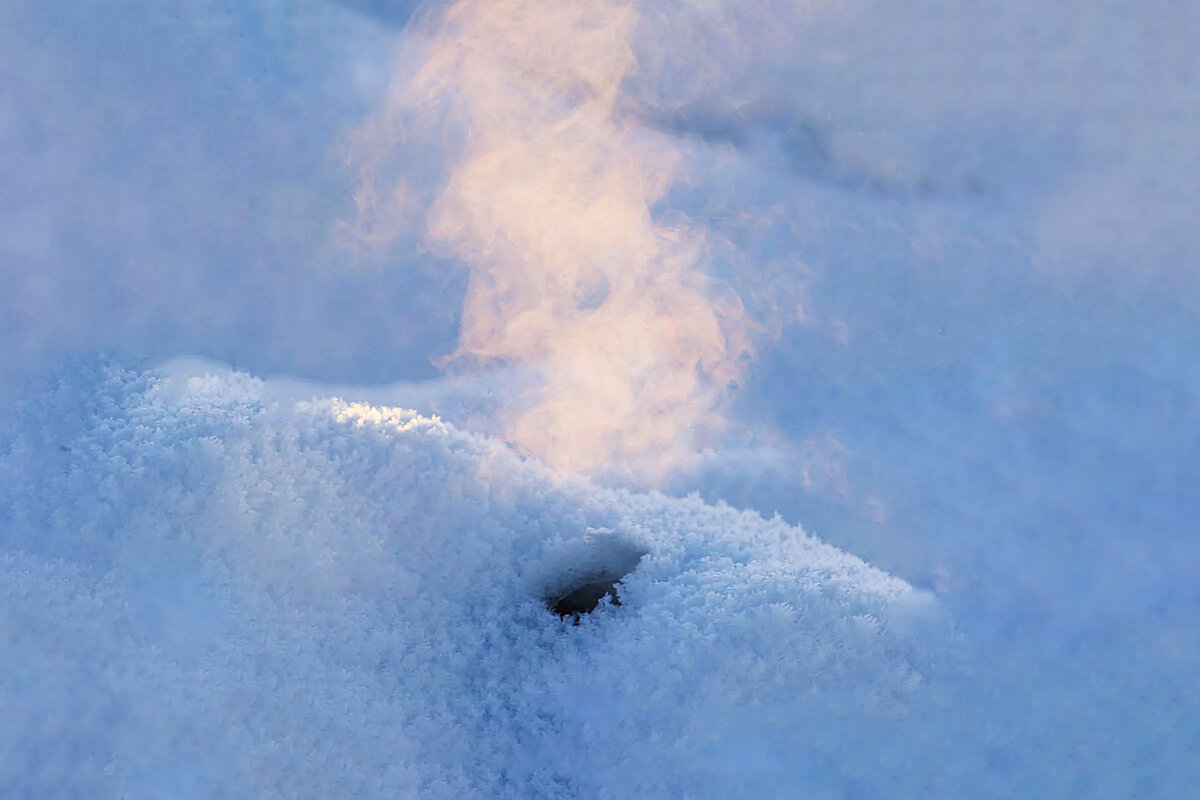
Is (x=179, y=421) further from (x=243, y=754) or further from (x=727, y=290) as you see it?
(x=727, y=290)

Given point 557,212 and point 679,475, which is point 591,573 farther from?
point 557,212

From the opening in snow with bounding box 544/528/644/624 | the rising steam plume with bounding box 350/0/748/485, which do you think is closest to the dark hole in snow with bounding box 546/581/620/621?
the opening in snow with bounding box 544/528/644/624

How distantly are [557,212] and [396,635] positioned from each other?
739mm

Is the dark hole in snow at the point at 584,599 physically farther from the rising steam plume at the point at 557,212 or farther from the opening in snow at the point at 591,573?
the rising steam plume at the point at 557,212

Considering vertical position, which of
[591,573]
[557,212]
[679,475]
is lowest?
[591,573]

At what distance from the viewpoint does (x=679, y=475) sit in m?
1.29

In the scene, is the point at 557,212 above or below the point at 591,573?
above

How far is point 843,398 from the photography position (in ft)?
4.40

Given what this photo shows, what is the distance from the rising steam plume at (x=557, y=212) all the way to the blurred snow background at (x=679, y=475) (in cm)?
4

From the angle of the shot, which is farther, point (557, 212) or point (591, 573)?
point (557, 212)

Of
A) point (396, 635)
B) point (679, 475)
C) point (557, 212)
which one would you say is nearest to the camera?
point (396, 635)

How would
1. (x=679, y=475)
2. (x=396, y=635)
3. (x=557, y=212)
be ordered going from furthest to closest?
(x=557, y=212) → (x=679, y=475) → (x=396, y=635)

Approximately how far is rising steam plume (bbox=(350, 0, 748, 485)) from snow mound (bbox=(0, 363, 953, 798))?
0.91 ft

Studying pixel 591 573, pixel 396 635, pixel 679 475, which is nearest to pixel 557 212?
pixel 679 475
